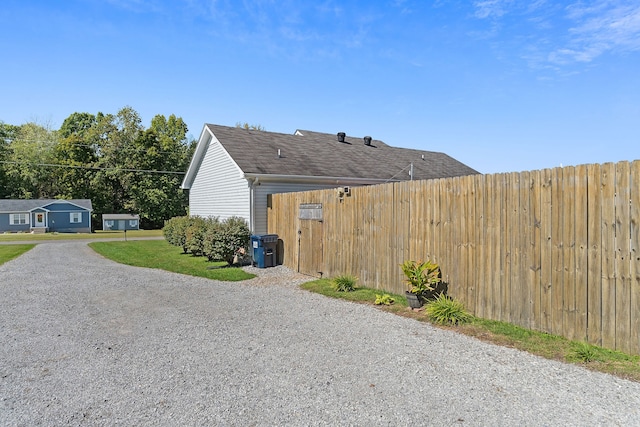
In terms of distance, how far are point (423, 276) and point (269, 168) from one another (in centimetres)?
822

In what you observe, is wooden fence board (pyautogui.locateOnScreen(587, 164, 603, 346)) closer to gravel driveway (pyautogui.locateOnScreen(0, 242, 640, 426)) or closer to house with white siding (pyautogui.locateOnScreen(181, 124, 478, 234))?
gravel driveway (pyautogui.locateOnScreen(0, 242, 640, 426))

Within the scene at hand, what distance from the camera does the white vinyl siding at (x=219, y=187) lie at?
1392 cm

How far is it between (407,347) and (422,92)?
41.2ft

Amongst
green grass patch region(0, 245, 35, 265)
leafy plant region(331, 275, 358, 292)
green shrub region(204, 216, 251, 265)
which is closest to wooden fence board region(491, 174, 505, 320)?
leafy plant region(331, 275, 358, 292)

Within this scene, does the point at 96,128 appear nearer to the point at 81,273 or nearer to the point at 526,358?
the point at 81,273

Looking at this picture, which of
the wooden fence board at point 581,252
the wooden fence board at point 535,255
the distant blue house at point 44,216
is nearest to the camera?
the wooden fence board at point 581,252

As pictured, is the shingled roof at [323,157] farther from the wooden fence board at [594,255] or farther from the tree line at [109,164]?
the tree line at [109,164]

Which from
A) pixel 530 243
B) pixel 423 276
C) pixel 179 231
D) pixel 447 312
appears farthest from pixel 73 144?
pixel 530 243

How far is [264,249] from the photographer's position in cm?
1199

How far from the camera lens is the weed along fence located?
4.56 meters

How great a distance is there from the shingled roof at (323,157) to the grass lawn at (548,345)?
876 centimetres

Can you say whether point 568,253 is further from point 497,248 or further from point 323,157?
point 323,157

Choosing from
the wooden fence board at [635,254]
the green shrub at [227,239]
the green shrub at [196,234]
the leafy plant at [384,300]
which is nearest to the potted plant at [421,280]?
the leafy plant at [384,300]

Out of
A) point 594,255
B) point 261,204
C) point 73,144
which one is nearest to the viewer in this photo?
point 594,255
